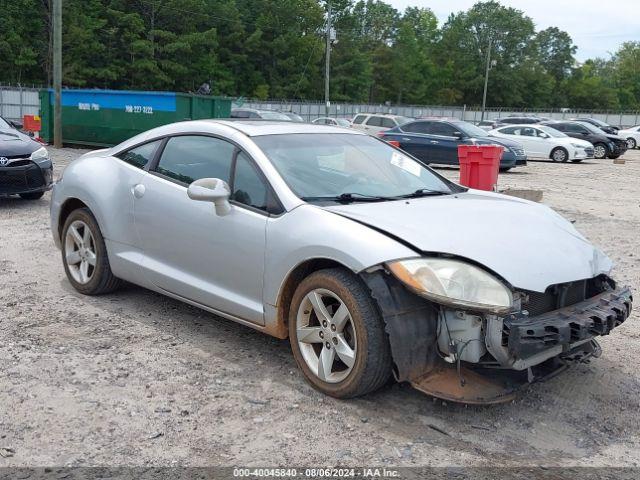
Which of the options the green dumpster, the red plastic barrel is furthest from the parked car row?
the red plastic barrel

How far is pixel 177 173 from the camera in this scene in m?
4.93

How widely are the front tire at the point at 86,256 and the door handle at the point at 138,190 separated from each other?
0.55 m

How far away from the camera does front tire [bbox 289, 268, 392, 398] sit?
3592 mm

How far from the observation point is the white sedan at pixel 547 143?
81.3 ft

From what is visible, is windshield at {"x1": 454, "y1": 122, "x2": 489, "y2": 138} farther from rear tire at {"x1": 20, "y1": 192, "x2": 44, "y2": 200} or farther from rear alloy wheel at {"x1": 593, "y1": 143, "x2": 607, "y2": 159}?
rear tire at {"x1": 20, "y1": 192, "x2": 44, "y2": 200}

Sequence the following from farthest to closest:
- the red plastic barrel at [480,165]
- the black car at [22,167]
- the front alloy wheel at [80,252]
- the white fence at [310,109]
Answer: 1. the white fence at [310,109]
2. the red plastic barrel at [480,165]
3. the black car at [22,167]
4. the front alloy wheel at [80,252]

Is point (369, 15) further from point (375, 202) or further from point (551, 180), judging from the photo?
point (375, 202)

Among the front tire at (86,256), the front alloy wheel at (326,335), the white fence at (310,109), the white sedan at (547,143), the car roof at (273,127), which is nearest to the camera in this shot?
the front alloy wheel at (326,335)

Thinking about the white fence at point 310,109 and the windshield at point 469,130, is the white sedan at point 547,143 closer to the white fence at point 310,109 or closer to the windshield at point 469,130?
the windshield at point 469,130

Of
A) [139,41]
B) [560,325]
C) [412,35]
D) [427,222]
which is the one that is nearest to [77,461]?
[427,222]

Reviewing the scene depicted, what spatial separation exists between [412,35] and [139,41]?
51.4 m

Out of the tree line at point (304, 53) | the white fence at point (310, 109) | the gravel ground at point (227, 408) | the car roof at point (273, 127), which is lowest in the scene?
the gravel ground at point (227, 408)

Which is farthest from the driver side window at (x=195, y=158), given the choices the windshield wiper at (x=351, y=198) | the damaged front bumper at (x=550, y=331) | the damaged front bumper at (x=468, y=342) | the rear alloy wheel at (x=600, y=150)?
the rear alloy wheel at (x=600, y=150)

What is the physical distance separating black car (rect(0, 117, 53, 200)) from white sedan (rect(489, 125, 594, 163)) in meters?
17.8
